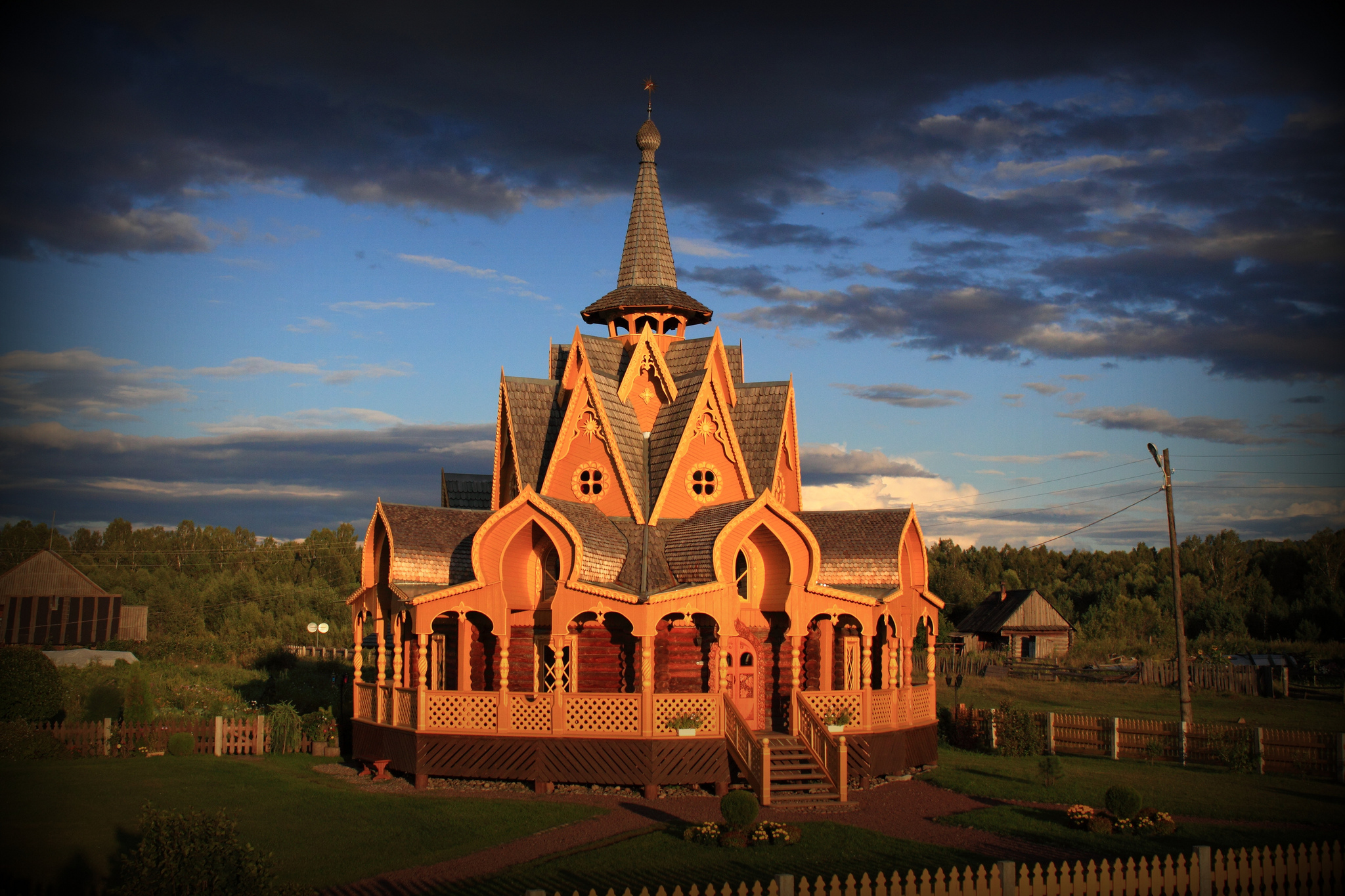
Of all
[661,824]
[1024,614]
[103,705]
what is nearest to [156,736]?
[103,705]

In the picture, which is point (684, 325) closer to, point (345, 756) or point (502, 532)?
point (502, 532)

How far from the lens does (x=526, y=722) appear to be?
2202 centimetres

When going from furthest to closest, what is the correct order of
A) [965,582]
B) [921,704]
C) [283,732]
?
[965,582], [283,732], [921,704]

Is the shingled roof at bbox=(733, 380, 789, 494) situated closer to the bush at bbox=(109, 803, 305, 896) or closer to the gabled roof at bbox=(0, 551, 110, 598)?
the bush at bbox=(109, 803, 305, 896)

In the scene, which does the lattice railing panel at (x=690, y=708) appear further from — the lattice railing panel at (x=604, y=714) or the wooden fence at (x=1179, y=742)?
the wooden fence at (x=1179, y=742)

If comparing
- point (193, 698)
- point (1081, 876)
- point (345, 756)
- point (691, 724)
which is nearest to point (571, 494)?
point (691, 724)

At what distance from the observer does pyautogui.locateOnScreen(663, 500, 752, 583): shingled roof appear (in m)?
22.7

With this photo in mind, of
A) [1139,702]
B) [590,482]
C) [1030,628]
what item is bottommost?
[1139,702]

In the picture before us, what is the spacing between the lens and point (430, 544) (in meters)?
25.2

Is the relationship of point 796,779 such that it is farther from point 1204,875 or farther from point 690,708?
point 1204,875

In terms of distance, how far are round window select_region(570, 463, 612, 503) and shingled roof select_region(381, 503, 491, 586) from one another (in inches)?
88.7

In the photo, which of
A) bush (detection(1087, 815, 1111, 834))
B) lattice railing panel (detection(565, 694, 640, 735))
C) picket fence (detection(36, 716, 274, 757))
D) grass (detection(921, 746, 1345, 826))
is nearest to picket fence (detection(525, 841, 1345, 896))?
bush (detection(1087, 815, 1111, 834))

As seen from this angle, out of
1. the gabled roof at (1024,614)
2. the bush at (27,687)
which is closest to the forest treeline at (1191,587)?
the gabled roof at (1024,614)

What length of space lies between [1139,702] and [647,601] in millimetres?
30307
